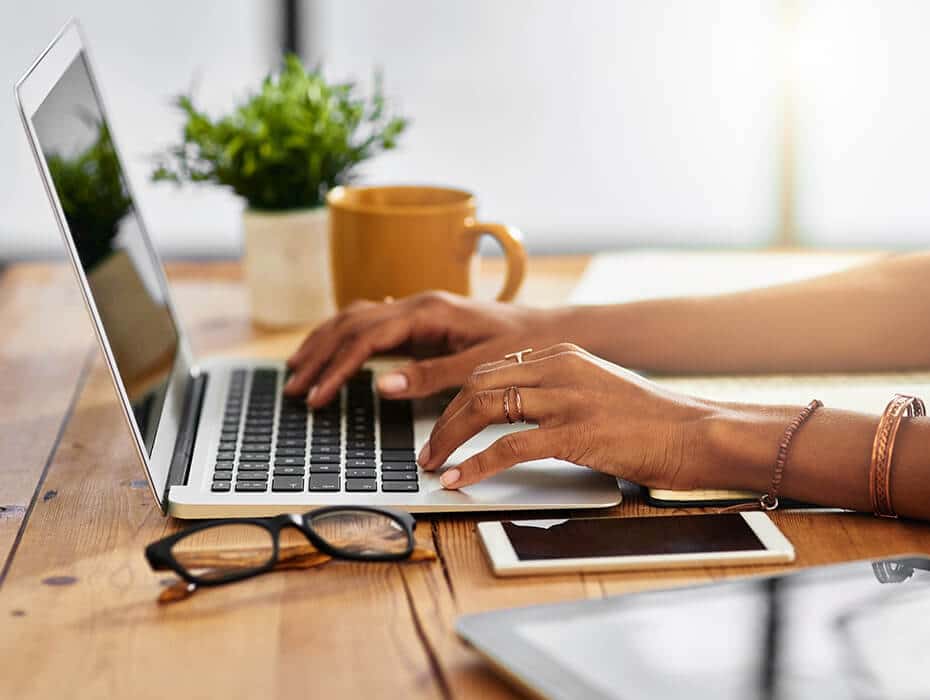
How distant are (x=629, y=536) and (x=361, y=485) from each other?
0.20m

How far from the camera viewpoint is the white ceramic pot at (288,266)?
136 centimetres

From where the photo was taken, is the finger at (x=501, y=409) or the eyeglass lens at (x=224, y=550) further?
the finger at (x=501, y=409)

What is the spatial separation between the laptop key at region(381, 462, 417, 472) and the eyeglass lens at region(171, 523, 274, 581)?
0.16 metres

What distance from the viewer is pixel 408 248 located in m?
1.26

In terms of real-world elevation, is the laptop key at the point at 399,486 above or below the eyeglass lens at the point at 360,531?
below

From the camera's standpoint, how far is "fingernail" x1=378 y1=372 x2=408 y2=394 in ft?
3.38

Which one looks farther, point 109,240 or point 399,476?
point 109,240

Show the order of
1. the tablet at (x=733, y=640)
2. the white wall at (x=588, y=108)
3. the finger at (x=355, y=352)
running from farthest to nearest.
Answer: the white wall at (x=588, y=108) → the finger at (x=355, y=352) → the tablet at (x=733, y=640)

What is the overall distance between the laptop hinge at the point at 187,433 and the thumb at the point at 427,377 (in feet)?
0.53

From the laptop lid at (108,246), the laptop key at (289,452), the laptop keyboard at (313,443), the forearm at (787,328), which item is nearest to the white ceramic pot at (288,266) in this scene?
the laptop lid at (108,246)

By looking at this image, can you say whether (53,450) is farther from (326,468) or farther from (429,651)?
(429,651)

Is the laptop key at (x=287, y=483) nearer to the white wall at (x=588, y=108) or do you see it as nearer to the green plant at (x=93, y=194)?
the green plant at (x=93, y=194)

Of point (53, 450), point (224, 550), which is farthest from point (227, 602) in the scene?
point (53, 450)

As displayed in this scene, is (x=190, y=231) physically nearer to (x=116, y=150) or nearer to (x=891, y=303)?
(x=116, y=150)
